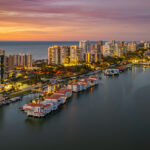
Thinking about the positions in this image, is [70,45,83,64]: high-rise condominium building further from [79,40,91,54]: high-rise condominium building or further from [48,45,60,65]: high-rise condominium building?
[79,40,91,54]: high-rise condominium building

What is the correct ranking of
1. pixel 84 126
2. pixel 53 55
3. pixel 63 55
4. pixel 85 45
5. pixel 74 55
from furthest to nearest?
pixel 85 45 → pixel 74 55 → pixel 63 55 → pixel 53 55 → pixel 84 126

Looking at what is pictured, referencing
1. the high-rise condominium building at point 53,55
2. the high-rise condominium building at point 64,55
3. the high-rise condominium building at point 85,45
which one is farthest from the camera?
the high-rise condominium building at point 85,45

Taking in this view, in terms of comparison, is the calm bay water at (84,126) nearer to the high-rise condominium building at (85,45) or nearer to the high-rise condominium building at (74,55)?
the high-rise condominium building at (74,55)

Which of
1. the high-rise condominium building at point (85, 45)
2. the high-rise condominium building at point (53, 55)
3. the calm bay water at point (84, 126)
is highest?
the high-rise condominium building at point (85, 45)

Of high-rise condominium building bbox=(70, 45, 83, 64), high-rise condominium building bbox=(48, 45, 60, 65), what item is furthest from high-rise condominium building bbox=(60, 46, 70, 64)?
high-rise condominium building bbox=(48, 45, 60, 65)

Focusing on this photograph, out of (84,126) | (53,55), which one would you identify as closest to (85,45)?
(53,55)

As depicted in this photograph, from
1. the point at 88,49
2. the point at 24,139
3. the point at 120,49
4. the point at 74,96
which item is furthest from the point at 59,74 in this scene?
the point at 120,49

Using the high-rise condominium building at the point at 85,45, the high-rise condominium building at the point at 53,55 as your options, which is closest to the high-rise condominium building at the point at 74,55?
the high-rise condominium building at the point at 53,55

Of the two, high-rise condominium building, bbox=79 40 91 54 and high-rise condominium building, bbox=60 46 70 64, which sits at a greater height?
high-rise condominium building, bbox=79 40 91 54

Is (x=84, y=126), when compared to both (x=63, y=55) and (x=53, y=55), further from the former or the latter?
(x=63, y=55)
